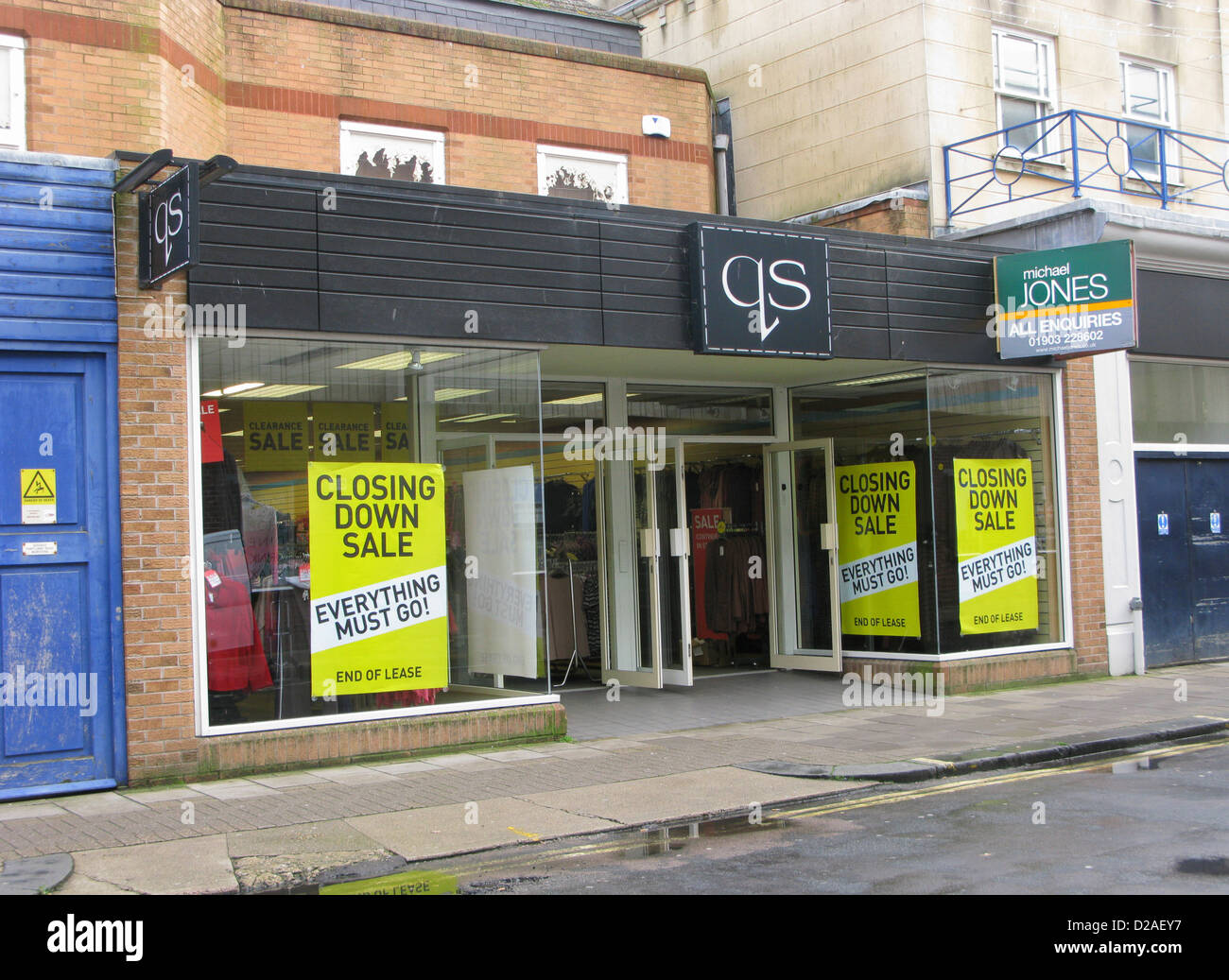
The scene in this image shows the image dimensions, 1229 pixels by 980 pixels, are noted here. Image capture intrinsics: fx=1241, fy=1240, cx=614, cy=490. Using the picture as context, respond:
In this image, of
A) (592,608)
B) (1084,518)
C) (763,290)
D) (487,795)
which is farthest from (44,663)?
(1084,518)

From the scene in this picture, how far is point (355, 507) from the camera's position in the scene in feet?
31.7

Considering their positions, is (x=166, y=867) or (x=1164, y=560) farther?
(x=1164, y=560)

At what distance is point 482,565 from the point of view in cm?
1042

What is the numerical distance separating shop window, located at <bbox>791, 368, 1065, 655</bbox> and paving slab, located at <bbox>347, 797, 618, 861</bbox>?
6512 millimetres

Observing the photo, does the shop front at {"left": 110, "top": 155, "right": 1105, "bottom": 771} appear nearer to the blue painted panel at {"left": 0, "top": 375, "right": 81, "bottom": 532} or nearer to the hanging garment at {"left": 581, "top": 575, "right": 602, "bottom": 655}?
the hanging garment at {"left": 581, "top": 575, "right": 602, "bottom": 655}

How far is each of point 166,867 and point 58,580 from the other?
2769 mm

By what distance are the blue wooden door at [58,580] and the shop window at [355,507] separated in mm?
673

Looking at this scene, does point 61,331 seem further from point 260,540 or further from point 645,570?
point 645,570

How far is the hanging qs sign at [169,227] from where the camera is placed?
7906 mm

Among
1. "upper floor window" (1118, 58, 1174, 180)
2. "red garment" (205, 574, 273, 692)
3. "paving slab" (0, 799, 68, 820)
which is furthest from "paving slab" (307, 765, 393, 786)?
"upper floor window" (1118, 58, 1174, 180)

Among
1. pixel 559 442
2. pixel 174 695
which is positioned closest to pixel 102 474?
pixel 174 695

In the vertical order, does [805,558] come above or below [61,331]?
below

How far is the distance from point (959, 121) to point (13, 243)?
10.6 metres

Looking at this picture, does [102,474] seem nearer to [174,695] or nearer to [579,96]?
[174,695]
